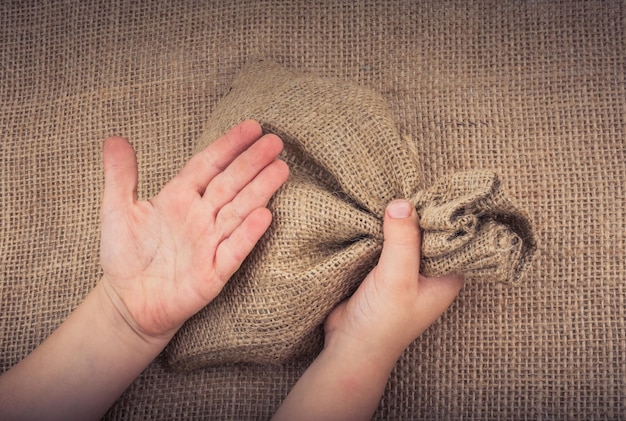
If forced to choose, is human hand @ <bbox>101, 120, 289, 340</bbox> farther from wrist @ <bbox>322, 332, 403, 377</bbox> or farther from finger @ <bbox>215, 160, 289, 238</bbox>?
wrist @ <bbox>322, 332, 403, 377</bbox>

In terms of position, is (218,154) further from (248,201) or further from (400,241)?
(400,241)

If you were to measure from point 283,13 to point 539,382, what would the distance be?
0.70 metres

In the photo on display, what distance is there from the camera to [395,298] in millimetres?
835

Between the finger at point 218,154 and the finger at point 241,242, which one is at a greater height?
the finger at point 218,154

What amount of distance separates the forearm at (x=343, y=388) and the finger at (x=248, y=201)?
0.22 metres

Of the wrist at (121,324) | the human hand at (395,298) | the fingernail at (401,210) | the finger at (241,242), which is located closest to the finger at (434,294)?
the human hand at (395,298)

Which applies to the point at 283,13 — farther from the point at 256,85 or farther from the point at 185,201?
the point at 185,201

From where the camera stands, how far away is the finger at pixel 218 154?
0.89 meters

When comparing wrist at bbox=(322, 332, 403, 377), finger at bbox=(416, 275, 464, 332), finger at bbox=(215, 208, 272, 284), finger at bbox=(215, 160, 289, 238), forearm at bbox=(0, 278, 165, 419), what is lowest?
forearm at bbox=(0, 278, 165, 419)

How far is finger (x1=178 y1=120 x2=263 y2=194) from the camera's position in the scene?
891 millimetres

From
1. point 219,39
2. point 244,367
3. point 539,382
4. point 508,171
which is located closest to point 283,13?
point 219,39

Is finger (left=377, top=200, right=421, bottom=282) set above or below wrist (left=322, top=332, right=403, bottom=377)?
above

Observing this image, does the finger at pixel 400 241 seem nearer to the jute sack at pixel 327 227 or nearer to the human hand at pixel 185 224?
the jute sack at pixel 327 227

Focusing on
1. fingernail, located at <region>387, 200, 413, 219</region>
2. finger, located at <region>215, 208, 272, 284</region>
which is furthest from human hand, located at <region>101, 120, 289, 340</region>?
fingernail, located at <region>387, 200, 413, 219</region>
